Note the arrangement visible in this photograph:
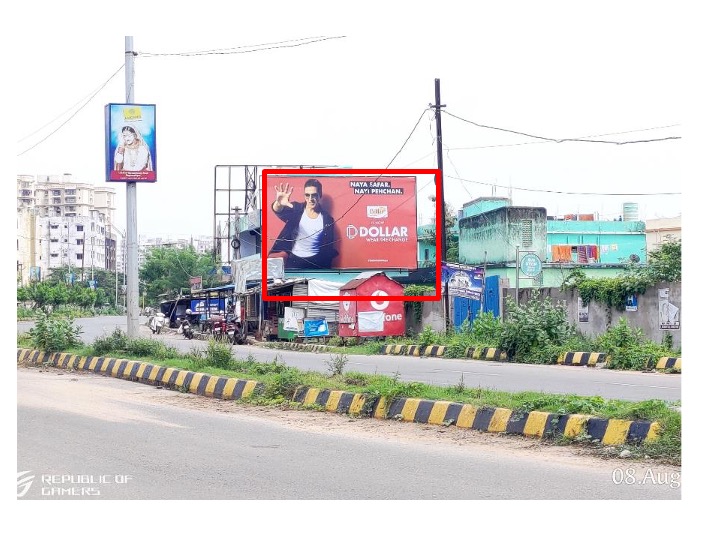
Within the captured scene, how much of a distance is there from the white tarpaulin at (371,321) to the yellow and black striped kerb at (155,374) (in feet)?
29.7

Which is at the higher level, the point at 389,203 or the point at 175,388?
the point at 389,203

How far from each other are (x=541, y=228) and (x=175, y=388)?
19960mm

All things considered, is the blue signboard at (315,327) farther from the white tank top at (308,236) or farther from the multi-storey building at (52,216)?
the white tank top at (308,236)

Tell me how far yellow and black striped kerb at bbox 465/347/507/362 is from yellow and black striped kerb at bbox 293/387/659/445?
9.74 metres

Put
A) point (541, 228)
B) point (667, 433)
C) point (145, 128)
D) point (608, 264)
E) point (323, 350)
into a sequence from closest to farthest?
point (667, 433)
point (145, 128)
point (323, 350)
point (541, 228)
point (608, 264)

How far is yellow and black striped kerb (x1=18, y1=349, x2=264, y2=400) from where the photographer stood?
11.8 m

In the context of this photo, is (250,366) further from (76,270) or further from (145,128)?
(76,270)

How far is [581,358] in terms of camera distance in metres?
18.1

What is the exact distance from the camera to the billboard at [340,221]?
38.9 feet

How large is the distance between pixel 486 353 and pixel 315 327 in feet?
18.7

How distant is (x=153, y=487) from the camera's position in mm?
6645

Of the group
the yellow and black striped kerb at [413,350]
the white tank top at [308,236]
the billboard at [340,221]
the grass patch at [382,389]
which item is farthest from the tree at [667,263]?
the white tank top at [308,236]

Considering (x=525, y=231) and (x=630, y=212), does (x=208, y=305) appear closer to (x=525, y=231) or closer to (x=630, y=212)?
(x=525, y=231)

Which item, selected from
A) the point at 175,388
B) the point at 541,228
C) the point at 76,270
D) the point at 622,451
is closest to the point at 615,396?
the point at 622,451
